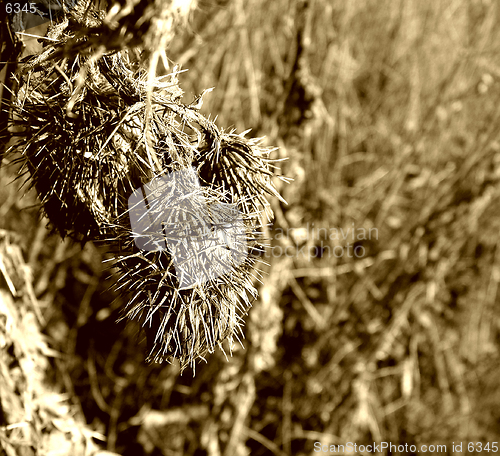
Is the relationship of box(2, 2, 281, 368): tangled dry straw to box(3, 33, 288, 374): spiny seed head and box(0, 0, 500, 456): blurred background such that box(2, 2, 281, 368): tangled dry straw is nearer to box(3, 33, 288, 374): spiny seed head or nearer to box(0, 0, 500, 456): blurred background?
box(3, 33, 288, 374): spiny seed head

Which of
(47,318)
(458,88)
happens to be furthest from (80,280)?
(458,88)

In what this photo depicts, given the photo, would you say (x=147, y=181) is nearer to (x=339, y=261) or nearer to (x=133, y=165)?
(x=133, y=165)

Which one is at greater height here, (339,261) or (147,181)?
(339,261)

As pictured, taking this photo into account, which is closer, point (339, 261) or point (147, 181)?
point (147, 181)

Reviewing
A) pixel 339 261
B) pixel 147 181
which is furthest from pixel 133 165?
pixel 339 261

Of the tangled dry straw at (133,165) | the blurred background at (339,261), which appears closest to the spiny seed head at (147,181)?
the tangled dry straw at (133,165)

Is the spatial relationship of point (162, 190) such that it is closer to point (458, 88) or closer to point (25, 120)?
point (25, 120)
